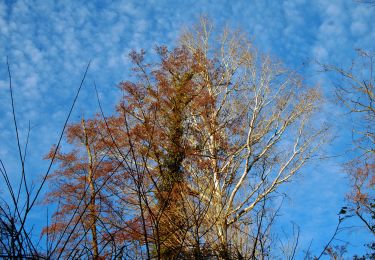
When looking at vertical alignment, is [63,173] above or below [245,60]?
below

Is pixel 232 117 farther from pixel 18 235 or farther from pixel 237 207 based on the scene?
pixel 18 235

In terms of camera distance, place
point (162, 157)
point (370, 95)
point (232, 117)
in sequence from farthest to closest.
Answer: point (232, 117) → point (162, 157) → point (370, 95)

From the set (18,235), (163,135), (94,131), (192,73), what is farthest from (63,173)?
(18,235)

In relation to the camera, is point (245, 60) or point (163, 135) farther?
point (245, 60)

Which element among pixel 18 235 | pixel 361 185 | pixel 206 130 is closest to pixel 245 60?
pixel 206 130

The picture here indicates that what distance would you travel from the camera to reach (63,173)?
12.9 m

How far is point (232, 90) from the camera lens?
1323 cm

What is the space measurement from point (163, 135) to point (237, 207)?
274 centimetres

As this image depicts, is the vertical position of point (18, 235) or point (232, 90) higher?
point (232, 90)

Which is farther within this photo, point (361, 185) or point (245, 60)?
point (245, 60)

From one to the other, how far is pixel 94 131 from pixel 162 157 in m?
A: 4.24

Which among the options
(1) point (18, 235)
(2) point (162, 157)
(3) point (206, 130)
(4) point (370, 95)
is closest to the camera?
(1) point (18, 235)

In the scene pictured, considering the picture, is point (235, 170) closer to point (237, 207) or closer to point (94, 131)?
point (237, 207)

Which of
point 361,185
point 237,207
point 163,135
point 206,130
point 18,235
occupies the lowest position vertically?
point 18,235
